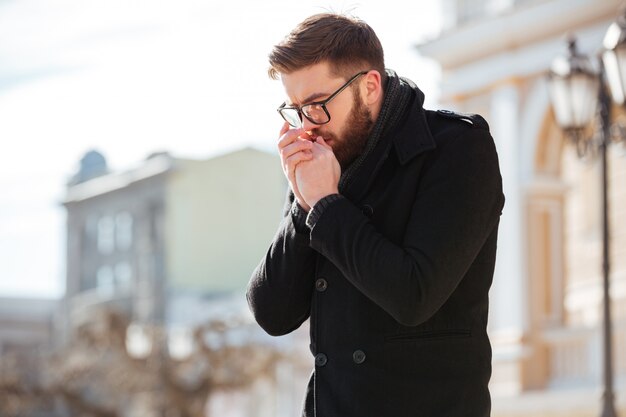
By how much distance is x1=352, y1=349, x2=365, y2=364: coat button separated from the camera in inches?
109

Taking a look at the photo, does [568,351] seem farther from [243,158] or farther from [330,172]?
[243,158]

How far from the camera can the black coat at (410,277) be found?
107 inches

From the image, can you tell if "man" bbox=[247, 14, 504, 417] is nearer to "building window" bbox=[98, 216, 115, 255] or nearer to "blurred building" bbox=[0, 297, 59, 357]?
"building window" bbox=[98, 216, 115, 255]

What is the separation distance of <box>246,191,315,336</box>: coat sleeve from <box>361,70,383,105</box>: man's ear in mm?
295

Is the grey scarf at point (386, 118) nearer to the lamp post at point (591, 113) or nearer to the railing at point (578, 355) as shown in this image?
the lamp post at point (591, 113)

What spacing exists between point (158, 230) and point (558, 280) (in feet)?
129

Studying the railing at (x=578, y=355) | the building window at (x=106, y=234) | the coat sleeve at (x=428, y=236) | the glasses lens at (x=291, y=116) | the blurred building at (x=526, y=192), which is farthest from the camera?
the building window at (x=106, y=234)

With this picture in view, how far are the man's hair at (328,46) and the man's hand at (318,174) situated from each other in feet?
0.57

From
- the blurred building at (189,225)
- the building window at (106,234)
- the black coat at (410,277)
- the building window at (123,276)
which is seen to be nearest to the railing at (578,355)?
the black coat at (410,277)

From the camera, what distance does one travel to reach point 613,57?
9.42m

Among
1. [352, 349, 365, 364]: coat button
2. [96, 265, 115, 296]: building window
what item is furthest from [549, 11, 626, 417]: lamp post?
[96, 265, 115, 296]: building window

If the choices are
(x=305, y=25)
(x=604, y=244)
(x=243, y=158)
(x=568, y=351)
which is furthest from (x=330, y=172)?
(x=243, y=158)

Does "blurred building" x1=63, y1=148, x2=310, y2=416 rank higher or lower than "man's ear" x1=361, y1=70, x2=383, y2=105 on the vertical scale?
higher

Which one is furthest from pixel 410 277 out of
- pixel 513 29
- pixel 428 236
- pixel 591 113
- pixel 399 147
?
pixel 513 29
